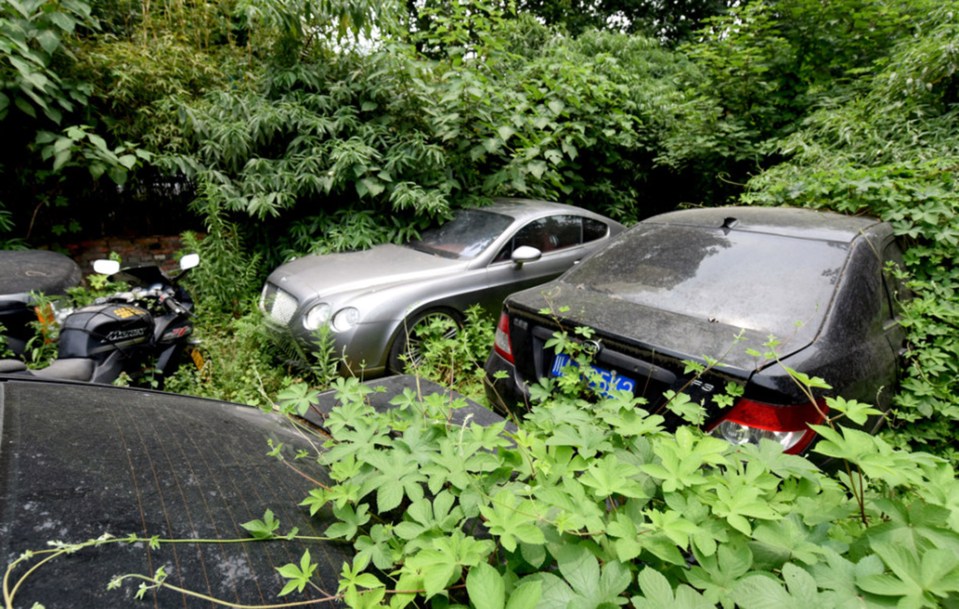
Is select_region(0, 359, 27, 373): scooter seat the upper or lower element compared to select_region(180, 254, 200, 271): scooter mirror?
lower

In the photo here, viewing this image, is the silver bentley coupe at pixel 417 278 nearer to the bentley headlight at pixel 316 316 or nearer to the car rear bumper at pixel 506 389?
the bentley headlight at pixel 316 316

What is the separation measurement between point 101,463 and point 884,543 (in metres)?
1.47

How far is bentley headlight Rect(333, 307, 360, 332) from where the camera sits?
131 inches

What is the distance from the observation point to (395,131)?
5.09 metres

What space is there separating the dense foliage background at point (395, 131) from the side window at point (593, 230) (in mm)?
921

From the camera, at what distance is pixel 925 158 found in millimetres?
3777

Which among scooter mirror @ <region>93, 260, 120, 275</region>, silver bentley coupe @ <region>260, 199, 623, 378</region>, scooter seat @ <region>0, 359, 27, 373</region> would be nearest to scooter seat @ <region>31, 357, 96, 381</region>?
scooter seat @ <region>0, 359, 27, 373</region>

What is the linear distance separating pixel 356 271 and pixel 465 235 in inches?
43.9

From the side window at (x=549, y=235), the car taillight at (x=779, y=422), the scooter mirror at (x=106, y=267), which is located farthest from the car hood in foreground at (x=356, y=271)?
the car taillight at (x=779, y=422)

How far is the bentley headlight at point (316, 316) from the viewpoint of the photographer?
3365 millimetres

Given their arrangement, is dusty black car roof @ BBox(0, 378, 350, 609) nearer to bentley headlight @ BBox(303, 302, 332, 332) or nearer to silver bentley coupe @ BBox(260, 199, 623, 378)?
silver bentley coupe @ BBox(260, 199, 623, 378)

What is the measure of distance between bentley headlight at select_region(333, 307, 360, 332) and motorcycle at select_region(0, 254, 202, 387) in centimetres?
114

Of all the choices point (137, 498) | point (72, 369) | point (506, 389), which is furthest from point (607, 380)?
point (72, 369)

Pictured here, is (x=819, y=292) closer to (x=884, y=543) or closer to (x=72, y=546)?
(x=884, y=543)
